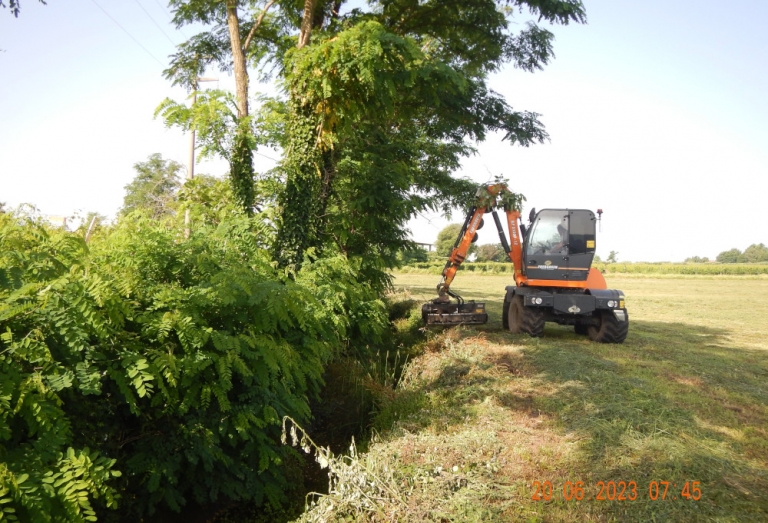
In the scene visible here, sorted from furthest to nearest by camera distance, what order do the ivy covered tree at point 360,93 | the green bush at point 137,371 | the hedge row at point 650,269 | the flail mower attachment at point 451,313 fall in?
the hedge row at point 650,269
the flail mower attachment at point 451,313
the ivy covered tree at point 360,93
the green bush at point 137,371

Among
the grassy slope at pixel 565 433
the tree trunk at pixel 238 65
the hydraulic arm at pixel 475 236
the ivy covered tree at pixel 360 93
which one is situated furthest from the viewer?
the hydraulic arm at pixel 475 236

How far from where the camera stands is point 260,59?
13.0m

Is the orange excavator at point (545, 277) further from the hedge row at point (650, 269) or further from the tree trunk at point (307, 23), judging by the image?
the hedge row at point (650, 269)

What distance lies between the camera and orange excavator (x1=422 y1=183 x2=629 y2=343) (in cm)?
1130

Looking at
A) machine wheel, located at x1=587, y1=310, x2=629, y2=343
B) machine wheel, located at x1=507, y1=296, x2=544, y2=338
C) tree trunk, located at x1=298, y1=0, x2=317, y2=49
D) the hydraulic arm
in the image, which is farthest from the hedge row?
tree trunk, located at x1=298, y1=0, x2=317, y2=49

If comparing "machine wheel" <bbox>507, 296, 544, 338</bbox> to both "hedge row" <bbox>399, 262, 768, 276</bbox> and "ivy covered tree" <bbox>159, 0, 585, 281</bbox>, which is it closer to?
"ivy covered tree" <bbox>159, 0, 585, 281</bbox>

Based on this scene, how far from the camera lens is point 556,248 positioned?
11891mm

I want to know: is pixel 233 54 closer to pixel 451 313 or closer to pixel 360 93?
pixel 360 93

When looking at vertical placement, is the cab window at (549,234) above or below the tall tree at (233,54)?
below

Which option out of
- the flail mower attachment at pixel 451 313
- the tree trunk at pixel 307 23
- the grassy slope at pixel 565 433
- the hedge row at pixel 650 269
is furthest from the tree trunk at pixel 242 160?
the hedge row at pixel 650 269

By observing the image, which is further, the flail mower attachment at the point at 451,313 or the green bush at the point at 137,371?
the flail mower attachment at the point at 451,313

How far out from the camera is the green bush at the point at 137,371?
10.1 feet

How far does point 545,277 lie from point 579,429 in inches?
258

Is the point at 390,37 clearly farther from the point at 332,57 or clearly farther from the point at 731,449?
the point at 731,449
